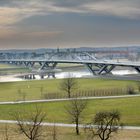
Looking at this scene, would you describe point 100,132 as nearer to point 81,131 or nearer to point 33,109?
point 81,131

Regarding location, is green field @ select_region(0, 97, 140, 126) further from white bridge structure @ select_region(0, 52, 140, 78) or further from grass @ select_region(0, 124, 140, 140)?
white bridge structure @ select_region(0, 52, 140, 78)

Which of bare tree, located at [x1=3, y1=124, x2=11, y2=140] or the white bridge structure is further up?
the white bridge structure

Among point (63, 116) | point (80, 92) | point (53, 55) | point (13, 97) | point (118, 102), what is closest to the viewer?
point (63, 116)

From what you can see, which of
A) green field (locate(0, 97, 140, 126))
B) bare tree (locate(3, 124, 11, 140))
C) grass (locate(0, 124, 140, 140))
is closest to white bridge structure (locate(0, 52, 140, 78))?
green field (locate(0, 97, 140, 126))

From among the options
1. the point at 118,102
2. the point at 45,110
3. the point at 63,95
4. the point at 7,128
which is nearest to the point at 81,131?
the point at 7,128

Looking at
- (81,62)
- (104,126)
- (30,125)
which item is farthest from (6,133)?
(81,62)
